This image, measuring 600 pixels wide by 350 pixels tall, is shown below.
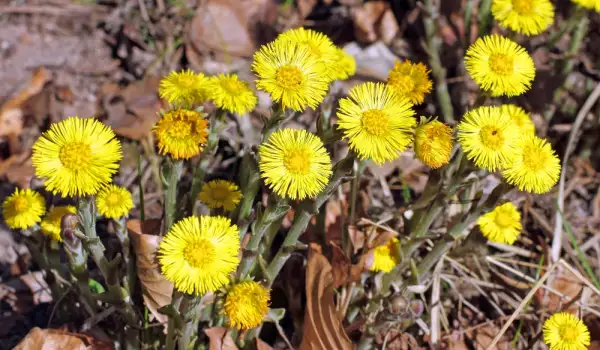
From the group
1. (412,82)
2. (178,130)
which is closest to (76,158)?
(178,130)

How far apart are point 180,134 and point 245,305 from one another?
22.3 inches

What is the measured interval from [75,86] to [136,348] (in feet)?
6.55

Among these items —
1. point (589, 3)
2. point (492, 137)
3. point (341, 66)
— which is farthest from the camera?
point (589, 3)

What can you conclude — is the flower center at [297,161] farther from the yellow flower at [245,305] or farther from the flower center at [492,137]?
the flower center at [492,137]

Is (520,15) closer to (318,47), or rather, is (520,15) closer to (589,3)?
(589,3)

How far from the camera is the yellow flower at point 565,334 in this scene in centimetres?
211

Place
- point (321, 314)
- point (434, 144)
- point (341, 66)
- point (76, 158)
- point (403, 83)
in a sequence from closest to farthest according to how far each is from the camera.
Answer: point (76, 158), point (434, 144), point (403, 83), point (321, 314), point (341, 66)

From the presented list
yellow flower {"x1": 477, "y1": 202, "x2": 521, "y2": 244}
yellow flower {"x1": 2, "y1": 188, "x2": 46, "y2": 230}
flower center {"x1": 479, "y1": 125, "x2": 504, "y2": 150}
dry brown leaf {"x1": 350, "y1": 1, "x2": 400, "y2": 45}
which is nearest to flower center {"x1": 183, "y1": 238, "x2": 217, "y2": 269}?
yellow flower {"x1": 2, "y1": 188, "x2": 46, "y2": 230}

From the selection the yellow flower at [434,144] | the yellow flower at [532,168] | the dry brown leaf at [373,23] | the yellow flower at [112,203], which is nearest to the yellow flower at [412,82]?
the yellow flower at [434,144]

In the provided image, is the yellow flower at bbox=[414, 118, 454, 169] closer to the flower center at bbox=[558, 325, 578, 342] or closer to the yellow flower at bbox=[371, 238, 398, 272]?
the yellow flower at bbox=[371, 238, 398, 272]

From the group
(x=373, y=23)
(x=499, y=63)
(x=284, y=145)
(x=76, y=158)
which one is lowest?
(x=76, y=158)

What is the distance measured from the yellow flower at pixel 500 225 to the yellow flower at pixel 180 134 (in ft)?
4.08

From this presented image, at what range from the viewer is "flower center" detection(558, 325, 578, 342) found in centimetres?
210

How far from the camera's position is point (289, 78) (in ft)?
5.74
